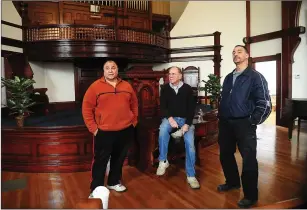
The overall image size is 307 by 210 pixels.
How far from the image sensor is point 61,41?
5.57 m

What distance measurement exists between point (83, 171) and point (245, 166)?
1.82 meters

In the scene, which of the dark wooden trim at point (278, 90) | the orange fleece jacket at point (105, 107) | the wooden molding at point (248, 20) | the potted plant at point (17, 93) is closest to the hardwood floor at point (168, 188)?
the orange fleece jacket at point (105, 107)

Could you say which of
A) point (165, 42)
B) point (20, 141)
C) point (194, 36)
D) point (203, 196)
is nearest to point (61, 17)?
point (165, 42)

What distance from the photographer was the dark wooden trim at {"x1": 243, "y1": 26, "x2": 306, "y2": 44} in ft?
17.6

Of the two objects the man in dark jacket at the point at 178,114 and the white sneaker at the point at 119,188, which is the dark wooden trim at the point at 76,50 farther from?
the white sneaker at the point at 119,188

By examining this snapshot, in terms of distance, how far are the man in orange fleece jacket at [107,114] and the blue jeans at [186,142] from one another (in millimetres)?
427

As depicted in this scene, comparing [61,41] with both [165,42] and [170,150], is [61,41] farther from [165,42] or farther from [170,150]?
[170,150]

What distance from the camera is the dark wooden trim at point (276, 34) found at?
5367 mm

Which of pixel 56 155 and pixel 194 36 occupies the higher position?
pixel 194 36

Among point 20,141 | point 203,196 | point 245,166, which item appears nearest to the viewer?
point 245,166

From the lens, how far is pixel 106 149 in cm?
234

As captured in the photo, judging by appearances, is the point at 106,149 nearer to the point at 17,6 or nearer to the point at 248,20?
the point at 17,6

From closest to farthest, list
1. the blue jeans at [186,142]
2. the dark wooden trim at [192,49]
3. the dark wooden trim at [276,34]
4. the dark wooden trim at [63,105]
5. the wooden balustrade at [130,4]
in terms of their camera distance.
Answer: the blue jeans at [186,142] < the dark wooden trim at [276,34] < the dark wooden trim at [63,105] < the dark wooden trim at [192,49] < the wooden balustrade at [130,4]

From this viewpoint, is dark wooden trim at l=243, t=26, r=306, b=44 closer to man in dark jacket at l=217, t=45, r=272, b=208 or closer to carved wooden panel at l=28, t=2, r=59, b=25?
man in dark jacket at l=217, t=45, r=272, b=208
